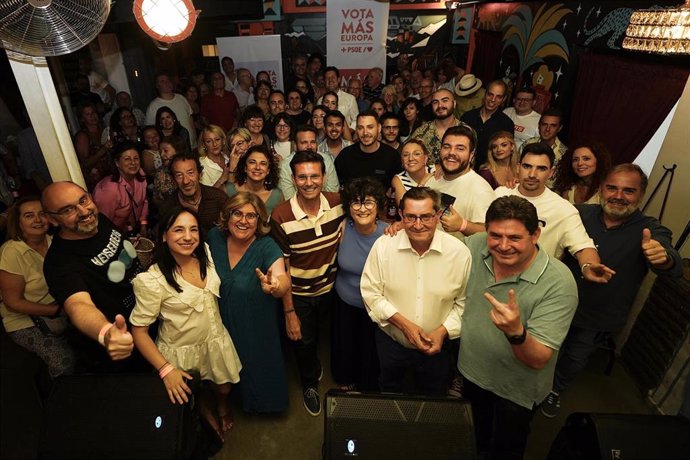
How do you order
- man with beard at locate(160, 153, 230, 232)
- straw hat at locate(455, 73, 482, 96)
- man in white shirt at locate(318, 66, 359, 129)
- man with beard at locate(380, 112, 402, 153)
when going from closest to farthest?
1. man with beard at locate(160, 153, 230, 232)
2. man with beard at locate(380, 112, 402, 153)
3. man in white shirt at locate(318, 66, 359, 129)
4. straw hat at locate(455, 73, 482, 96)

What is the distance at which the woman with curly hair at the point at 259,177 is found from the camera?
2809 mm

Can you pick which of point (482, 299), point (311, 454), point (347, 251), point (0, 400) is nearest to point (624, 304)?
point (482, 299)

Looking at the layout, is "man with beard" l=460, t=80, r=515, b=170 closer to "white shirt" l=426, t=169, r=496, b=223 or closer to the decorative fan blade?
"white shirt" l=426, t=169, r=496, b=223

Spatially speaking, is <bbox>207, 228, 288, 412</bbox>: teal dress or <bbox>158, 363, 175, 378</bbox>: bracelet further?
<bbox>207, 228, 288, 412</bbox>: teal dress

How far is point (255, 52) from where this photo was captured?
7020mm

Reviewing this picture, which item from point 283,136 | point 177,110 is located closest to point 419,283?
point 283,136

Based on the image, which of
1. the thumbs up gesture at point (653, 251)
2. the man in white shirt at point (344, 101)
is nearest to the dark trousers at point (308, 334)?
the thumbs up gesture at point (653, 251)

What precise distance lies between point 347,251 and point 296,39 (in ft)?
26.9

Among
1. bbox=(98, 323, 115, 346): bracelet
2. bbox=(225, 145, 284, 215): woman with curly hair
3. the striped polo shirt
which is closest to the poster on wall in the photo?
bbox=(225, 145, 284, 215): woman with curly hair

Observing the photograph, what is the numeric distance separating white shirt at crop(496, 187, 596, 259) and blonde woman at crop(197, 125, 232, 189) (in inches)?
96.6

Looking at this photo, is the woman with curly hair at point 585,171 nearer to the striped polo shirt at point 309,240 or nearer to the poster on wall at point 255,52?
the striped polo shirt at point 309,240

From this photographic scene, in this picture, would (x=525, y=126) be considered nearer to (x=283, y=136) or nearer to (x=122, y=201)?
(x=283, y=136)

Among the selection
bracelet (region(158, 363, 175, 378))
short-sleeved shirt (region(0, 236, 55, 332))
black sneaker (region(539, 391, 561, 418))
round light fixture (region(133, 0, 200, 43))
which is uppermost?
round light fixture (region(133, 0, 200, 43))

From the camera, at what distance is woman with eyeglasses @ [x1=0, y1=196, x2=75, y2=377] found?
7.07 ft
